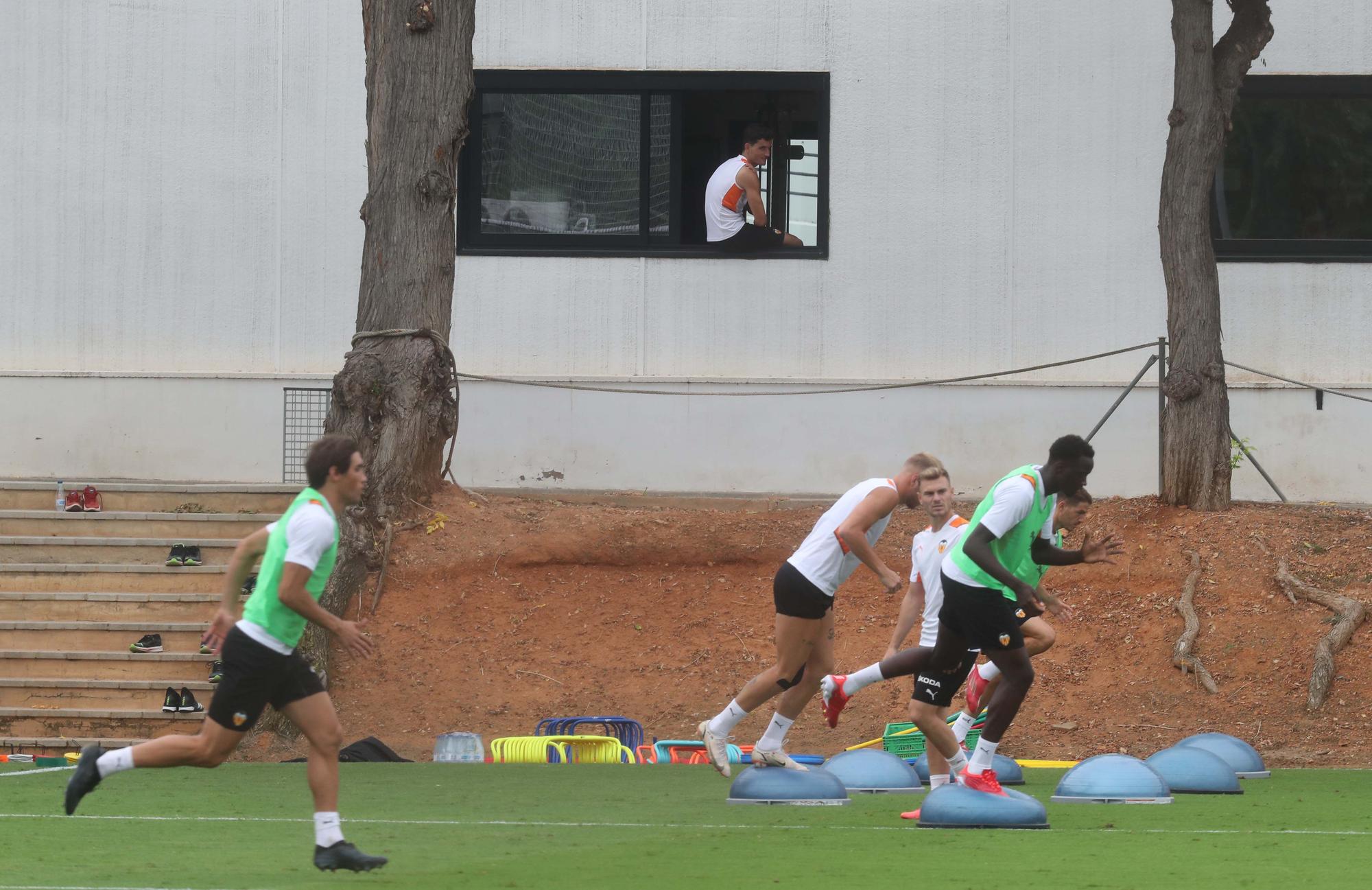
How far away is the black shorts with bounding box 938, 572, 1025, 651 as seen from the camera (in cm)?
913

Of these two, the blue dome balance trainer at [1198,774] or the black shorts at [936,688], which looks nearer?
the black shorts at [936,688]

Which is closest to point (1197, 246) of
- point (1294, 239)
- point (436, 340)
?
point (1294, 239)

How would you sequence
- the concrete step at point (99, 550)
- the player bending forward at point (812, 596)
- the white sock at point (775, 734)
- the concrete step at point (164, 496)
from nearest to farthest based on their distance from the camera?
the player bending forward at point (812, 596)
the white sock at point (775, 734)
the concrete step at point (99, 550)
the concrete step at point (164, 496)

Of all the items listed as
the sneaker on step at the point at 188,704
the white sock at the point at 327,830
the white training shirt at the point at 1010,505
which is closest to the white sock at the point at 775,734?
the white training shirt at the point at 1010,505

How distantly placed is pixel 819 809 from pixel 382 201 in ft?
30.4

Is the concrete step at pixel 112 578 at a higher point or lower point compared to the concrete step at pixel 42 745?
higher

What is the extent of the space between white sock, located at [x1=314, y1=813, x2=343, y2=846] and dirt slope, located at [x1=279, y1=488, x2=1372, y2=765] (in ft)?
26.0

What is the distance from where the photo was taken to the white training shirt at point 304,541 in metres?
7.41

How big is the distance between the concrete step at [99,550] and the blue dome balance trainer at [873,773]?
7.87 metres

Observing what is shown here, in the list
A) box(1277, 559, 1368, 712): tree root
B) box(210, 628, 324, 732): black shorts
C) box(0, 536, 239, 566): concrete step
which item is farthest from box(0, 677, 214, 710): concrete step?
box(1277, 559, 1368, 712): tree root

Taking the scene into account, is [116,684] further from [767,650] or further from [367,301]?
[767,650]

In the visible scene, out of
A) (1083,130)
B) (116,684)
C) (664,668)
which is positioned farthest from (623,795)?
(1083,130)

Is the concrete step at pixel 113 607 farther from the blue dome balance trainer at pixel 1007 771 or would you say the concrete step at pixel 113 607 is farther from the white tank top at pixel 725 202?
the blue dome balance trainer at pixel 1007 771

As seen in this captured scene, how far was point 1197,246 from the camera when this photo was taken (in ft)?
56.6
